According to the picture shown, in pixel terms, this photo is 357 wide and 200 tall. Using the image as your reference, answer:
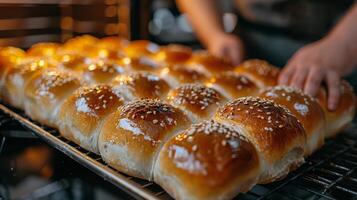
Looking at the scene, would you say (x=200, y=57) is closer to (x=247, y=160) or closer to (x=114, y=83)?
(x=114, y=83)

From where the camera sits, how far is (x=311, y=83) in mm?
1431

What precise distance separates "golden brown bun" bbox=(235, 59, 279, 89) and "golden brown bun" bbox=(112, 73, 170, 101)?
41cm

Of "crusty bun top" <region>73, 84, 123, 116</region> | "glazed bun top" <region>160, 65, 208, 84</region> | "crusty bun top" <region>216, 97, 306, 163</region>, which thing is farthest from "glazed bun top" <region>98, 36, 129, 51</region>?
"crusty bun top" <region>216, 97, 306, 163</region>

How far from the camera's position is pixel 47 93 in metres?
1.45

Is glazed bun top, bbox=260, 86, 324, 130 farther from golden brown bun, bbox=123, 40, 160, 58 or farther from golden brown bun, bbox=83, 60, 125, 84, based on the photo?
golden brown bun, bbox=123, 40, 160, 58

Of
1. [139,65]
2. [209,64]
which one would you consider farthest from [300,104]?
[139,65]

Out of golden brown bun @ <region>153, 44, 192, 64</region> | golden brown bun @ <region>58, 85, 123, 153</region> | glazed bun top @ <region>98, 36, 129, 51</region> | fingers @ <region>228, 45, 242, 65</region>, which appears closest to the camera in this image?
golden brown bun @ <region>58, 85, 123, 153</region>

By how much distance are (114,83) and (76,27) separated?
124 centimetres

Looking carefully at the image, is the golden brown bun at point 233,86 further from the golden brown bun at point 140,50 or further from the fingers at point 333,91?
the golden brown bun at point 140,50

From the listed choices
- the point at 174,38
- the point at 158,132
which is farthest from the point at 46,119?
the point at 174,38

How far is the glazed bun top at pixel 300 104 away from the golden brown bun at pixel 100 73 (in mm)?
625

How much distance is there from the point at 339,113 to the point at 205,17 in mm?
1128

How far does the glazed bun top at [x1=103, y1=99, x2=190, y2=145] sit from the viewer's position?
3.56ft

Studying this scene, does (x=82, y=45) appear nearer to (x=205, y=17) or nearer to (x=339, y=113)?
(x=205, y=17)
